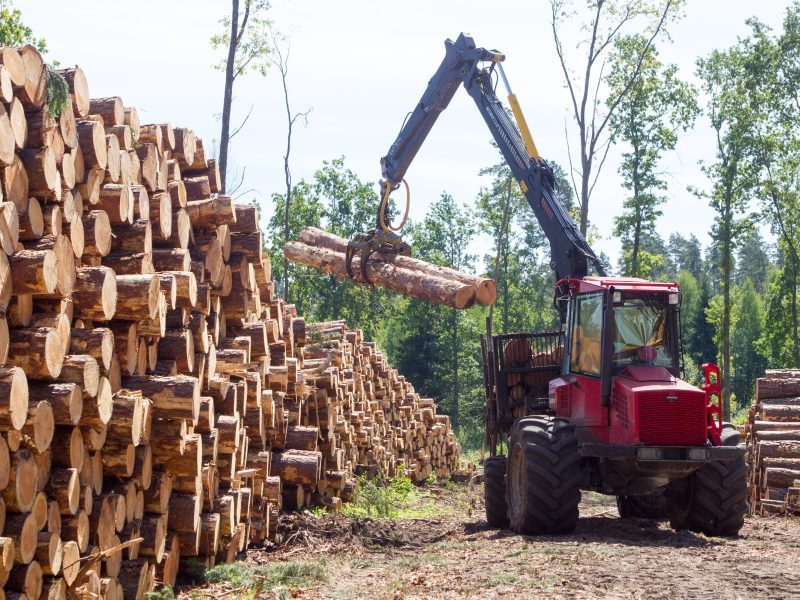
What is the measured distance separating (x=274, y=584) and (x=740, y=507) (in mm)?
5084

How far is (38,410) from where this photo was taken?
643cm

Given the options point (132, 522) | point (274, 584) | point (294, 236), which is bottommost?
point (274, 584)

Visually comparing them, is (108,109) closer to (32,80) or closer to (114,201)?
(114,201)

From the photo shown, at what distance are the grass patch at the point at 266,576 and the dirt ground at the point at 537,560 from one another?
0.37ft

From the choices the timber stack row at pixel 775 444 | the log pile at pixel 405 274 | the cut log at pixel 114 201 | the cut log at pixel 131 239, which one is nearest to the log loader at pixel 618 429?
the log pile at pixel 405 274

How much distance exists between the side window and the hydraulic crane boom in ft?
4.34

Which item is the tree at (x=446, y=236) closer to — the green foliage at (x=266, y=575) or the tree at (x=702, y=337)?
the tree at (x=702, y=337)

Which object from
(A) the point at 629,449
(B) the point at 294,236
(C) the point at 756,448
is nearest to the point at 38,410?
(A) the point at 629,449

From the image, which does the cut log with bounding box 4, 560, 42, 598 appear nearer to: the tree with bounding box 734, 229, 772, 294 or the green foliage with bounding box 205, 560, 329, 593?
the green foliage with bounding box 205, 560, 329, 593

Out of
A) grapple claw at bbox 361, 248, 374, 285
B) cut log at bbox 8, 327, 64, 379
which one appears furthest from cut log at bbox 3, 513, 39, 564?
grapple claw at bbox 361, 248, 374, 285

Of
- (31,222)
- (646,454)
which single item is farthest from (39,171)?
(646,454)

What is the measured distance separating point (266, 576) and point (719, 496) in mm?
4870

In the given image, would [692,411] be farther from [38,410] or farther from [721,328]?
[721,328]

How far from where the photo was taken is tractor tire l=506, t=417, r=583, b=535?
10.7 meters
